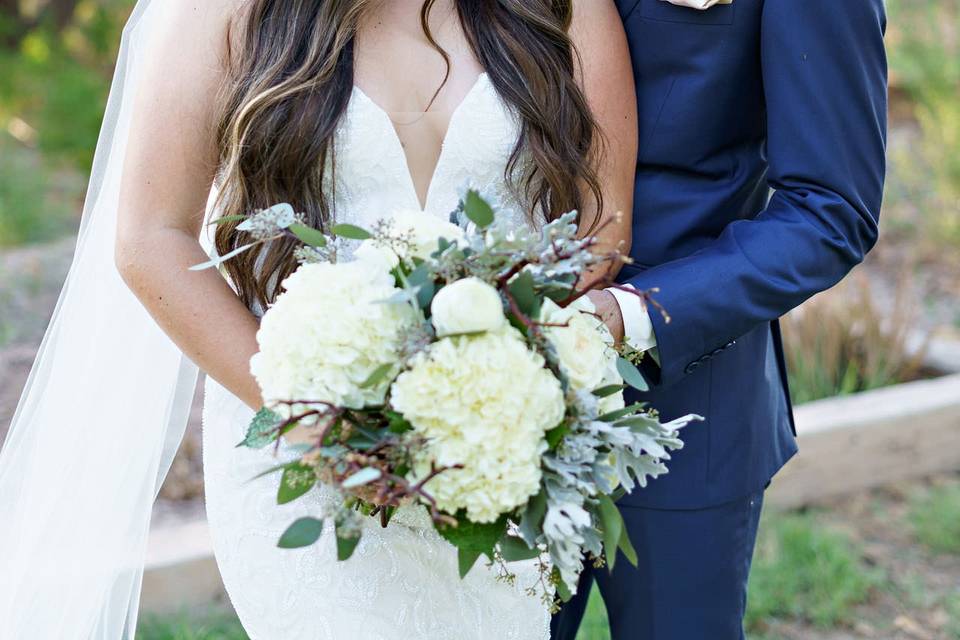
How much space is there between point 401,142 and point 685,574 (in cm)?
103

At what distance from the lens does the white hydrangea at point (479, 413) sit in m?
1.48

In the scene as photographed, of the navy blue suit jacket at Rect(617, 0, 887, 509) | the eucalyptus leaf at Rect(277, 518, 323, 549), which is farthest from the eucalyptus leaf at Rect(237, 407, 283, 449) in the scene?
the navy blue suit jacket at Rect(617, 0, 887, 509)

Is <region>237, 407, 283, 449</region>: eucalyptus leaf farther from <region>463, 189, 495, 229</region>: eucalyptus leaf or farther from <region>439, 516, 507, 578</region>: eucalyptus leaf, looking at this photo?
<region>463, 189, 495, 229</region>: eucalyptus leaf

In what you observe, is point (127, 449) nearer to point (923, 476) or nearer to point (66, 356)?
point (66, 356)

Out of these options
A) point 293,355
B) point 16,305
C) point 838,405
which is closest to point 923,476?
point 838,405

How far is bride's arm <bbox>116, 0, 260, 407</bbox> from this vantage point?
196 centimetres

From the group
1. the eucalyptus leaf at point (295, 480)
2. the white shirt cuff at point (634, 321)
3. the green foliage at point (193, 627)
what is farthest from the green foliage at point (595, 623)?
the eucalyptus leaf at point (295, 480)

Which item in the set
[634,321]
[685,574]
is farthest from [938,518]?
[634,321]

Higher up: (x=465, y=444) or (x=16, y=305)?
(x=16, y=305)

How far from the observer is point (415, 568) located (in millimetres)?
2123

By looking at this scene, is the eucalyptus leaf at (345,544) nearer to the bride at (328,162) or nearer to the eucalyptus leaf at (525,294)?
the eucalyptus leaf at (525,294)

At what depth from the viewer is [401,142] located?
2104 millimetres

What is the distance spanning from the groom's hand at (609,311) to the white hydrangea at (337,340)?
531 millimetres

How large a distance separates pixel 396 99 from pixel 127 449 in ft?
3.27
